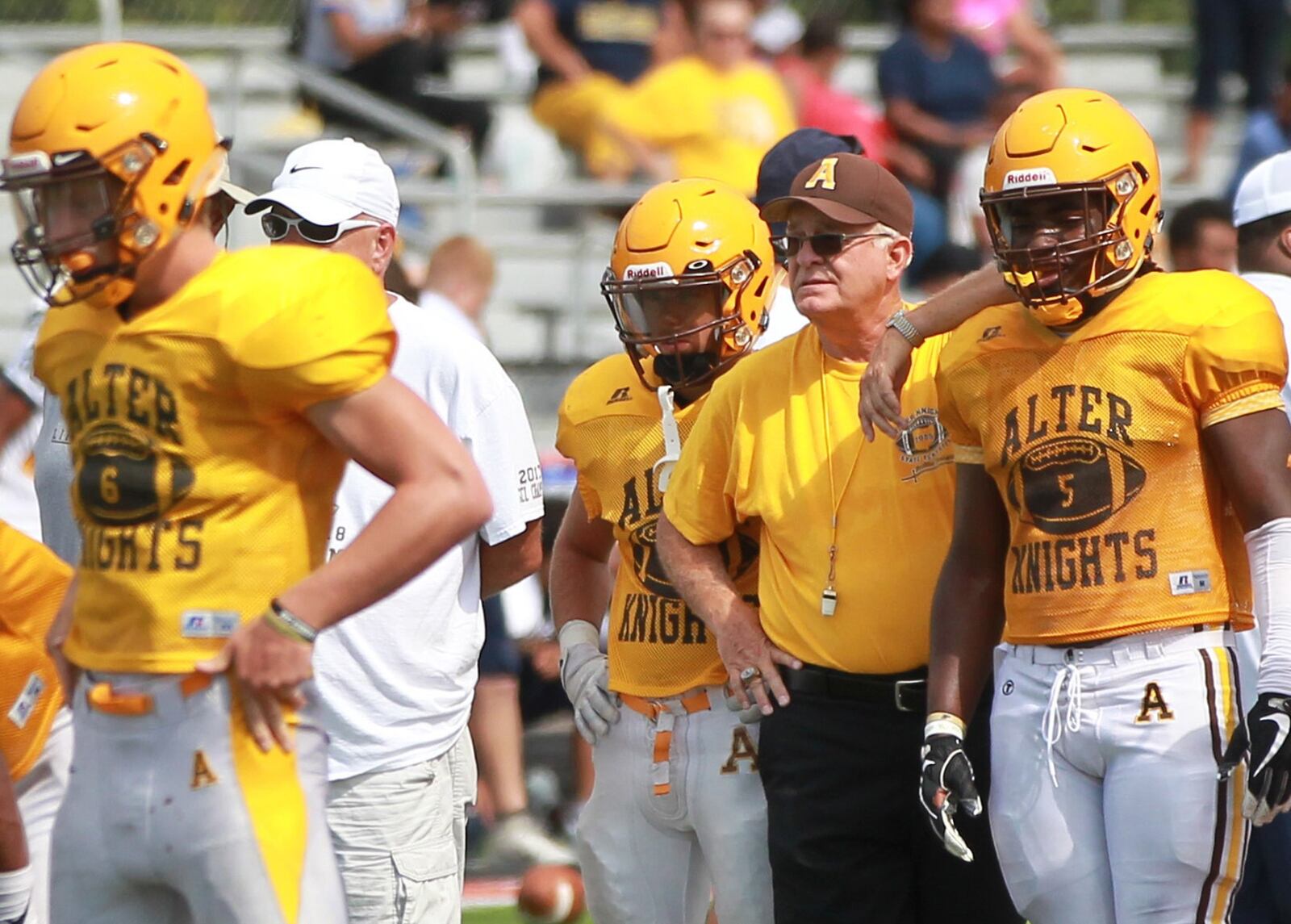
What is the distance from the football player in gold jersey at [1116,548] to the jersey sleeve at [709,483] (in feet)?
1.95

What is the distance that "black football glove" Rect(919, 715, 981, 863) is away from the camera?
3.77 metres

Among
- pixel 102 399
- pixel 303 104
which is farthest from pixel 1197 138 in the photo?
pixel 102 399

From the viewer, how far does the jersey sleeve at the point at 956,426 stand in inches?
154

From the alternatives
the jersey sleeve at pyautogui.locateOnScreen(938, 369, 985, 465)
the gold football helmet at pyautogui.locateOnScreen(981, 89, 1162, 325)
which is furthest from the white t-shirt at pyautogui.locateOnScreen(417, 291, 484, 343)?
the gold football helmet at pyautogui.locateOnScreen(981, 89, 1162, 325)

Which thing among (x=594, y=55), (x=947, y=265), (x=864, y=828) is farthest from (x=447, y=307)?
(x=864, y=828)

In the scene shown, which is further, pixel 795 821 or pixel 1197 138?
pixel 1197 138

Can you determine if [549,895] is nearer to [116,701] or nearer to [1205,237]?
[1205,237]

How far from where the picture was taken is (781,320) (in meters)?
4.96

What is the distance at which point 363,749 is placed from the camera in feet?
14.0

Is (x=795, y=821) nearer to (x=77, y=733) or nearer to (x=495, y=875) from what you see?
(x=77, y=733)

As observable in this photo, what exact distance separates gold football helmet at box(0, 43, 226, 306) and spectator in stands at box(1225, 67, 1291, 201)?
7204 mm

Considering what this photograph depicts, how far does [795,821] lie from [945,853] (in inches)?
12.0

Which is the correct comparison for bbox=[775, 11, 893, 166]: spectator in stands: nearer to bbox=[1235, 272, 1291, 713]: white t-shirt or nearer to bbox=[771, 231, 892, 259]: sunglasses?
bbox=[1235, 272, 1291, 713]: white t-shirt

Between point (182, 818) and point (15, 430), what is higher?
point (15, 430)
